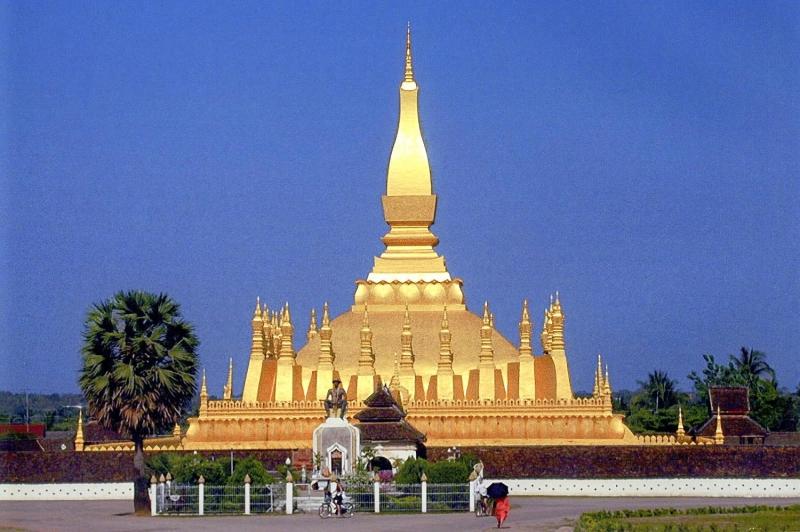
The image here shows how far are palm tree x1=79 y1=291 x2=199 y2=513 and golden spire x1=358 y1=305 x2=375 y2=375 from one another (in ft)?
40.1

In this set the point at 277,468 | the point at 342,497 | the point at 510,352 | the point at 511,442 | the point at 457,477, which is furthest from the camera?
the point at 510,352

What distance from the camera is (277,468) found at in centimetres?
5381

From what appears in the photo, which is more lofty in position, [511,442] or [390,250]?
[390,250]

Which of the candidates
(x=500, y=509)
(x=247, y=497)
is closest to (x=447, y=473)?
(x=247, y=497)

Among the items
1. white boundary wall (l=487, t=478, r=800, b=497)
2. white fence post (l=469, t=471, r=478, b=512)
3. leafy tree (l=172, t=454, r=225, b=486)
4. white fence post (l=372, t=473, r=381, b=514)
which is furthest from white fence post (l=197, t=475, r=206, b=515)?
white boundary wall (l=487, t=478, r=800, b=497)

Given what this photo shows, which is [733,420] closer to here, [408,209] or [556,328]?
[556,328]

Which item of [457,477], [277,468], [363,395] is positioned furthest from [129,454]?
[457,477]

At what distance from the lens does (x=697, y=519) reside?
43.1 meters

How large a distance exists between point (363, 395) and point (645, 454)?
932cm

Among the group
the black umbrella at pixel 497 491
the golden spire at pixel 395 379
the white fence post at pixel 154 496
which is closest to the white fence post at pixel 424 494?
the black umbrella at pixel 497 491

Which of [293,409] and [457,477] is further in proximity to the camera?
[293,409]

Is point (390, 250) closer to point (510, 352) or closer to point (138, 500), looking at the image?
point (510, 352)

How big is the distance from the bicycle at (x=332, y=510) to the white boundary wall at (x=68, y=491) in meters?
12.0

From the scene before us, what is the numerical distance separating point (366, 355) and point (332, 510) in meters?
17.0
